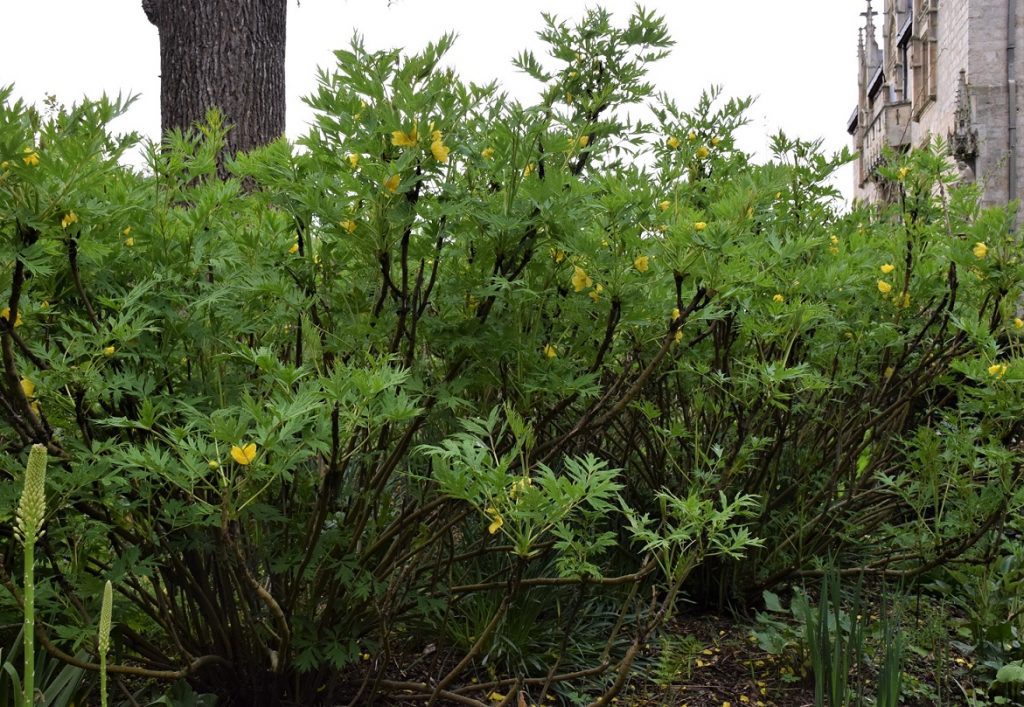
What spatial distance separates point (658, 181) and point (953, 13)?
27787 mm

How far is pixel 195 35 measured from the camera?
19.0 feet

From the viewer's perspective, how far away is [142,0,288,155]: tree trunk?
580 cm

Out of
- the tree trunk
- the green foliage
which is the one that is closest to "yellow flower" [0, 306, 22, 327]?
the green foliage

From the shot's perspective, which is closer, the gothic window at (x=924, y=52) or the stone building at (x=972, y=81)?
the stone building at (x=972, y=81)

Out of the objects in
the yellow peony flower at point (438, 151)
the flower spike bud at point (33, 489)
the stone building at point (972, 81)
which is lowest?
the flower spike bud at point (33, 489)

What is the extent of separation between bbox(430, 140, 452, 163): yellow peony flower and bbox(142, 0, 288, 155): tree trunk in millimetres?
3905

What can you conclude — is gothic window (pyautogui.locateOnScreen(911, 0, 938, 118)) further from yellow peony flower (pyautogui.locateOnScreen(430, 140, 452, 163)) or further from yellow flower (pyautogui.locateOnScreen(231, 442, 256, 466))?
yellow flower (pyautogui.locateOnScreen(231, 442, 256, 466))

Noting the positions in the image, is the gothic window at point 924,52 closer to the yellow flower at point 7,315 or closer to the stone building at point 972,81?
the stone building at point 972,81

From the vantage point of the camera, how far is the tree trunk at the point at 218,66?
580 cm

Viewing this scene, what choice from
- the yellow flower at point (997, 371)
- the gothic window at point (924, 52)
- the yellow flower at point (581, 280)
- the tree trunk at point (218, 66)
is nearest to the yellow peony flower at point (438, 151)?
the yellow flower at point (581, 280)

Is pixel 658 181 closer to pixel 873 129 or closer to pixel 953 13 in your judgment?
pixel 953 13

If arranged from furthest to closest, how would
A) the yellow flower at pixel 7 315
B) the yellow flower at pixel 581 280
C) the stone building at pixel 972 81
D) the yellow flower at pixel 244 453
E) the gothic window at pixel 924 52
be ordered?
the gothic window at pixel 924 52
the stone building at pixel 972 81
the yellow flower at pixel 581 280
the yellow flower at pixel 7 315
the yellow flower at pixel 244 453

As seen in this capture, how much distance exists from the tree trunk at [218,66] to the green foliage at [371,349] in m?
3.22

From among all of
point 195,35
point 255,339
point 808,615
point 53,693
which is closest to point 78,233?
point 255,339
